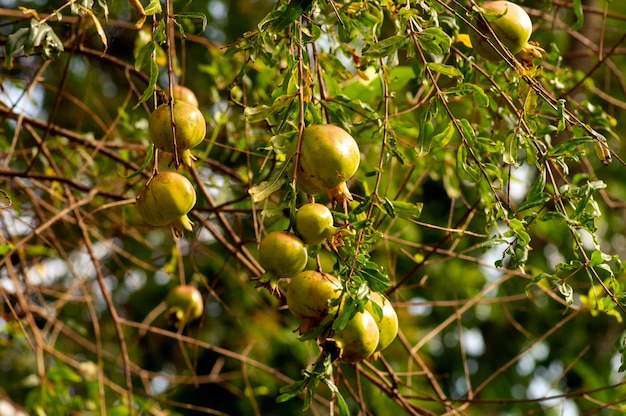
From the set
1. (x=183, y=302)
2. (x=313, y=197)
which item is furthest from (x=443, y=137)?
(x=183, y=302)

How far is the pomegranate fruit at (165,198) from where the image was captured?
3.40 feet

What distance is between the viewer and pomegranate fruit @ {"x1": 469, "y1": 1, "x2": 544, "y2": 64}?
1126 mm

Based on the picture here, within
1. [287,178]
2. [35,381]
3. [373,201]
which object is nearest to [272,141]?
[287,178]

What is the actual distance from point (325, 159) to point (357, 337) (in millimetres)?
237

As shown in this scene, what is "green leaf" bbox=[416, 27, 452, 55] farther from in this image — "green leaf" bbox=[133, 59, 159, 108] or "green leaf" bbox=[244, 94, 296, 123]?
"green leaf" bbox=[133, 59, 159, 108]

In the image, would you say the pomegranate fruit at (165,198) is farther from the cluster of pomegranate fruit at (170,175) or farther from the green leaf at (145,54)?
the green leaf at (145,54)

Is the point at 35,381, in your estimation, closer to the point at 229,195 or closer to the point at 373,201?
the point at 229,195

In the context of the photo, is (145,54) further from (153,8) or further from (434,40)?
(434,40)

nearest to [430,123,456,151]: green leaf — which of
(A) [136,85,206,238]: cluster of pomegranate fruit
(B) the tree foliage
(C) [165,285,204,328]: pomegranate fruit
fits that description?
(B) the tree foliage

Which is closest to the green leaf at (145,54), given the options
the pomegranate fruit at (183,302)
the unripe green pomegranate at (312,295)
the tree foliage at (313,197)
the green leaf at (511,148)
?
the tree foliage at (313,197)

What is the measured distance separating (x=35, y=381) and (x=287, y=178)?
1.81 metres

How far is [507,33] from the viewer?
113cm

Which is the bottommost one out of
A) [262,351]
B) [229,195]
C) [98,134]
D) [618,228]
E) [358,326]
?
[618,228]

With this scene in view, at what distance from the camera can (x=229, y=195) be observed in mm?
2193
